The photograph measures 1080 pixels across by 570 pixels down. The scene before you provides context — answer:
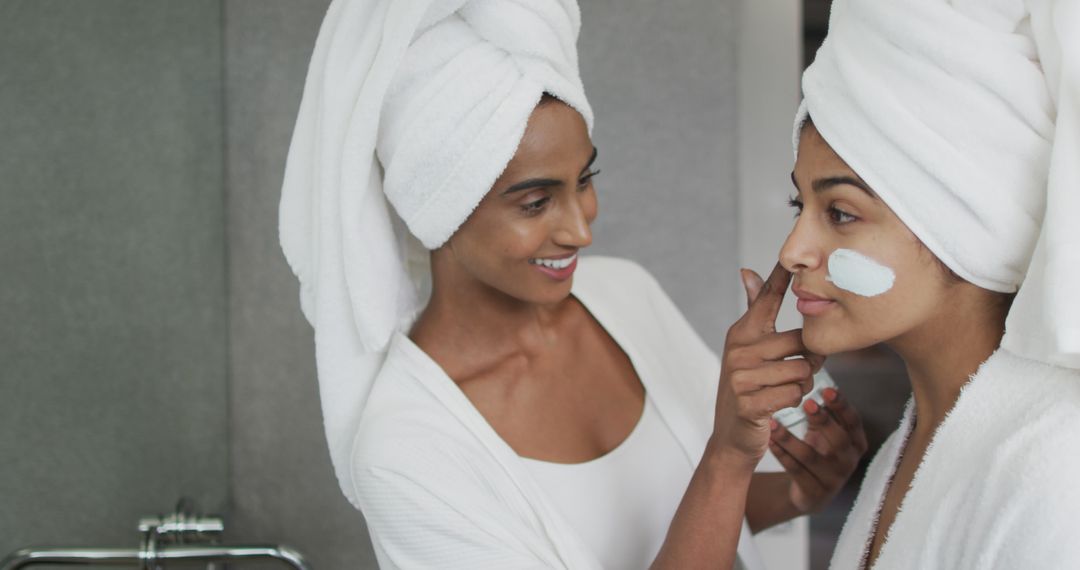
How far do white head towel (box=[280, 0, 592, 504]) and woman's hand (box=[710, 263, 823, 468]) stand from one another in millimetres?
356

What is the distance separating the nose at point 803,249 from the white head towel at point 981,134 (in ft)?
0.27

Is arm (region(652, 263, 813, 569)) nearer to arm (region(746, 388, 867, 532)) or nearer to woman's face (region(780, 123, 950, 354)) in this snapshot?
woman's face (region(780, 123, 950, 354))

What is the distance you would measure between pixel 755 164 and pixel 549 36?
3.57 feet

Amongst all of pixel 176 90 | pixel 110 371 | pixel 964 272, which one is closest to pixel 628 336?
pixel 964 272

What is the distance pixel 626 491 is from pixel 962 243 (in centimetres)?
61

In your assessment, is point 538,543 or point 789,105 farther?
point 789,105

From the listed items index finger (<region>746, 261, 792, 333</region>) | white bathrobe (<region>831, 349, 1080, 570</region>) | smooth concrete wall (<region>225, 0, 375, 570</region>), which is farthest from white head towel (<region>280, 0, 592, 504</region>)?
smooth concrete wall (<region>225, 0, 375, 570</region>)

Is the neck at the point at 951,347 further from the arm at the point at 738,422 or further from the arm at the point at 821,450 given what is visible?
the arm at the point at 821,450

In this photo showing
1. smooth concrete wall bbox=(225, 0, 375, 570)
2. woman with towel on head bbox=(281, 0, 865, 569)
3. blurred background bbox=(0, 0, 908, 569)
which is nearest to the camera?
woman with towel on head bbox=(281, 0, 865, 569)

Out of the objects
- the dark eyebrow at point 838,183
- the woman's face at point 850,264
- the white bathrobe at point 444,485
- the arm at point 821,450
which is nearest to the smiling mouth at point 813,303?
the woman's face at point 850,264

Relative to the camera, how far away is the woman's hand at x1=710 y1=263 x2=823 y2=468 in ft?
3.54

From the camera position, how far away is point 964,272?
0.94m

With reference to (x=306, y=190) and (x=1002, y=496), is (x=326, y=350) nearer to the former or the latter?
(x=306, y=190)

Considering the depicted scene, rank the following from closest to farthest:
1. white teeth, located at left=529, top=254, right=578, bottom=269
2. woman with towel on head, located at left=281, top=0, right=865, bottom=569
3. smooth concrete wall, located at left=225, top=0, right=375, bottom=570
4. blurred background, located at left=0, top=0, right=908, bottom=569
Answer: woman with towel on head, located at left=281, top=0, right=865, bottom=569 < white teeth, located at left=529, top=254, right=578, bottom=269 < blurred background, located at left=0, top=0, right=908, bottom=569 < smooth concrete wall, located at left=225, top=0, right=375, bottom=570
